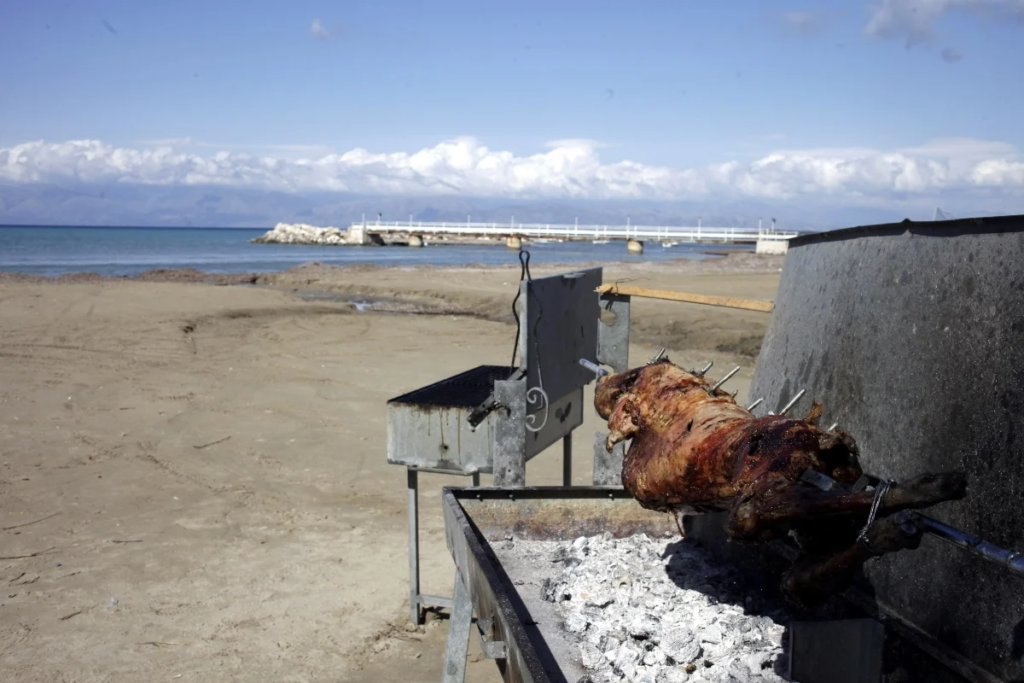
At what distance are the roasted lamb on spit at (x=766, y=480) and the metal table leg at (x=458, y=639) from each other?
3.33 ft

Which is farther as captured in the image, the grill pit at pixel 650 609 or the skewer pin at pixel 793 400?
the skewer pin at pixel 793 400

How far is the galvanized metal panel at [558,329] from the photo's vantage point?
447cm

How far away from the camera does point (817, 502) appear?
7.24 feet

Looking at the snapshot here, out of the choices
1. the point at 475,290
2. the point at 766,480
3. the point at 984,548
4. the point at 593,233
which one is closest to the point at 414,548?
the point at 766,480

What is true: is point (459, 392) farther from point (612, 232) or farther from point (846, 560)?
point (612, 232)

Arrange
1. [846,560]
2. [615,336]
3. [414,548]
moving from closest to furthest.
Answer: [846,560]
[615,336]
[414,548]

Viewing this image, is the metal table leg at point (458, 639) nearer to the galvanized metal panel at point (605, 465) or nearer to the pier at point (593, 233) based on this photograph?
the galvanized metal panel at point (605, 465)

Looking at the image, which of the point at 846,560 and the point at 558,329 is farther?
the point at 558,329

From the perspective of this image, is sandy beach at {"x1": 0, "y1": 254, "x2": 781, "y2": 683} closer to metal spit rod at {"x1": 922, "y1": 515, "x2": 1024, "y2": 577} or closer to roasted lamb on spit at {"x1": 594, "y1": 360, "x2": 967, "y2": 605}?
roasted lamb on spit at {"x1": 594, "y1": 360, "x2": 967, "y2": 605}

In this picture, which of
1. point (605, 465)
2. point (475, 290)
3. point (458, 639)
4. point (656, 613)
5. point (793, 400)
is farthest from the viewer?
point (475, 290)

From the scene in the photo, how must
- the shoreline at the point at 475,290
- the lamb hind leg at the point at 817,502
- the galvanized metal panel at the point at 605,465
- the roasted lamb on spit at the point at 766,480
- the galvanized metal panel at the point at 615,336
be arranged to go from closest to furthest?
the lamb hind leg at the point at 817,502 < the roasted lamb on spit at the point at 766,480 < the galvanized metal panel at the point at 605,465 < the galvanized metal panel at the point at 615,336 < the shoreline at the point at 475,290

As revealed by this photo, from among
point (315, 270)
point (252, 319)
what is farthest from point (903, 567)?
point (315, 270)

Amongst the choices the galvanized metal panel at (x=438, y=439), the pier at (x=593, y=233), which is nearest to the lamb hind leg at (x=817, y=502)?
the galvanized metal panel at (x=438, y=439)

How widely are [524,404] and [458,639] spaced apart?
114 cm
